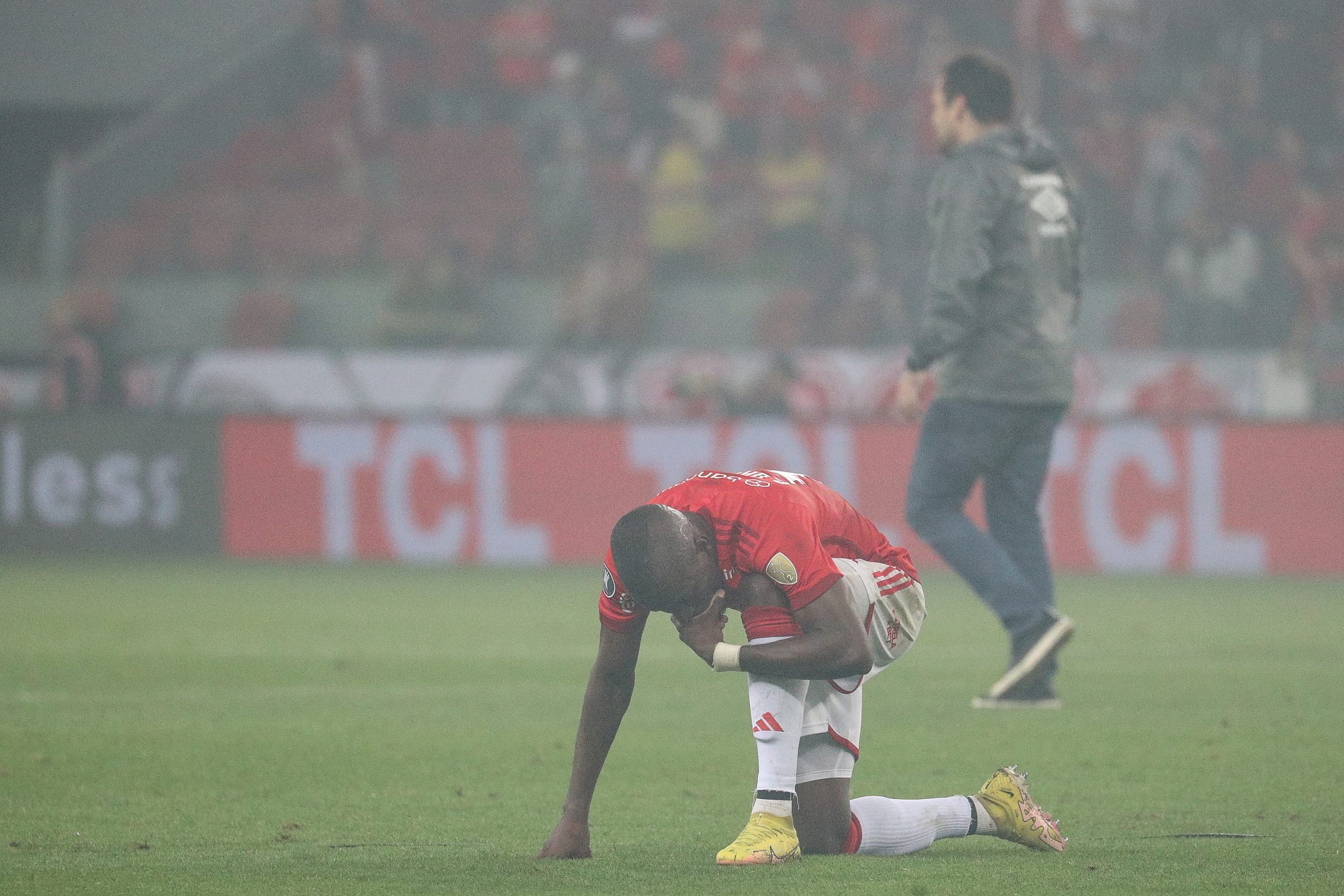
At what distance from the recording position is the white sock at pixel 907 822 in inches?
151

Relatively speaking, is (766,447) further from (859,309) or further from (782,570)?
(782,570)

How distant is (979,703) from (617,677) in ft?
8.43

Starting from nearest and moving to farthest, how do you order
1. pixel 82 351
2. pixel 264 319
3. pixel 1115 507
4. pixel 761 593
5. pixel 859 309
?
pixel 761 593
pixel 1115 507
pixel 82 351
pixel 859 309
pixel 264 319

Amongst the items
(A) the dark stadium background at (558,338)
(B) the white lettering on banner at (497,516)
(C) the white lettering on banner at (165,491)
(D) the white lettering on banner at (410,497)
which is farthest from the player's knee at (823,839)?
(C) the white lettering on banner at (165,491)

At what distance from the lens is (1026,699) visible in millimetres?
6086

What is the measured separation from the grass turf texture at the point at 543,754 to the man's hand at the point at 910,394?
987 mm

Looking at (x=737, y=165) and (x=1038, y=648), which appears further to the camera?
(x=737, y=165)

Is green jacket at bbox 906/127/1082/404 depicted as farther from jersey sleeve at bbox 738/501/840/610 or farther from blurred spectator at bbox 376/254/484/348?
blurred spectator at bbox 376/254/484/348

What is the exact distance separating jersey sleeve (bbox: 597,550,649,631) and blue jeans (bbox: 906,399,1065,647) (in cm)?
236

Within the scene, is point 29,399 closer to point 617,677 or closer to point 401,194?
point 401,194

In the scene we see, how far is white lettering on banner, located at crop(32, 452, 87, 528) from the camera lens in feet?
43.3

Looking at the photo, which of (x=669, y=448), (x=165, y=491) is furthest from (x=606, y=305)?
(x=165, y=491)

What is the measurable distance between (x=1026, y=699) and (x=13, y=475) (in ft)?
30.4

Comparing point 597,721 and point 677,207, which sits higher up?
point 677,207
